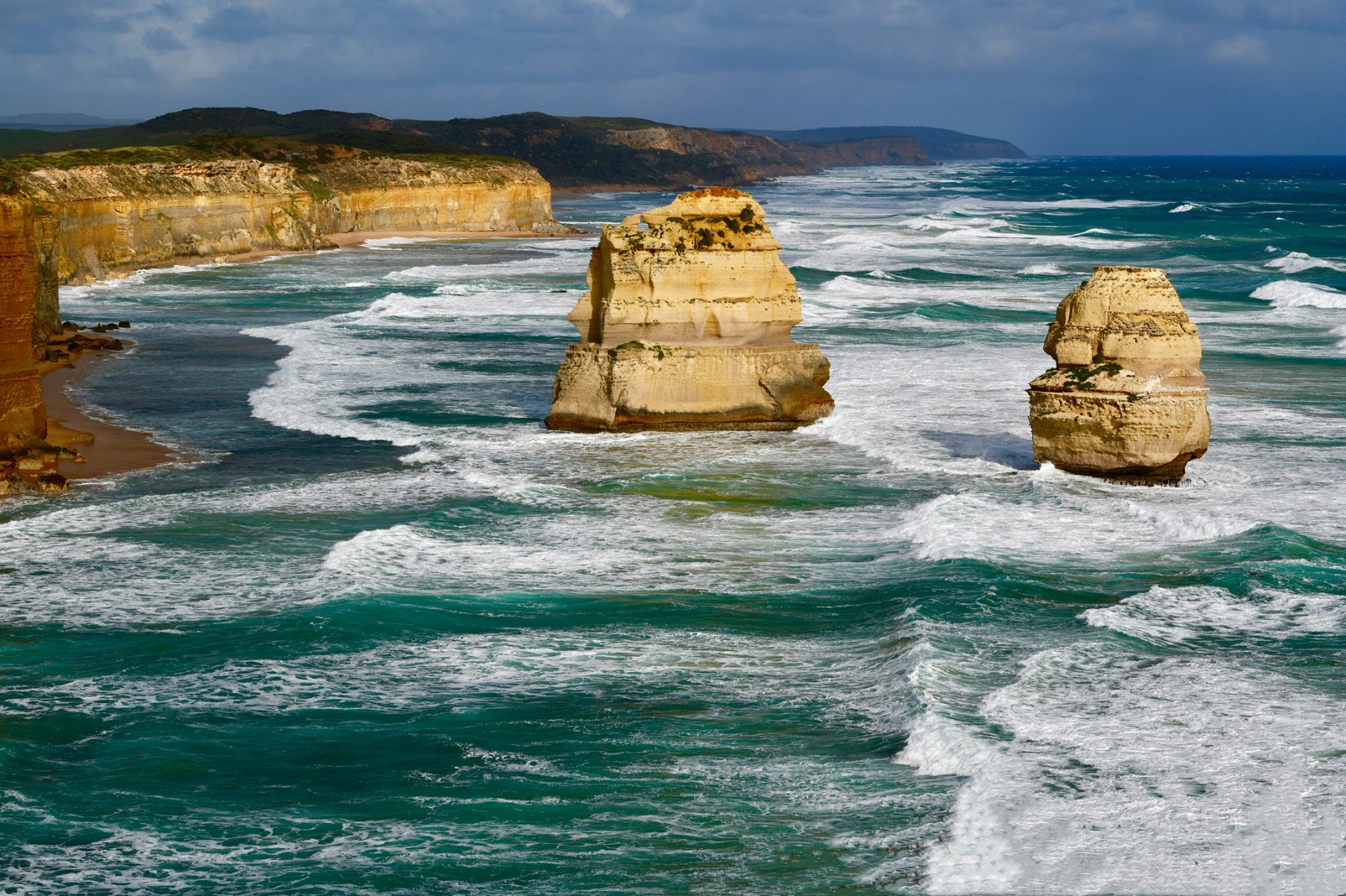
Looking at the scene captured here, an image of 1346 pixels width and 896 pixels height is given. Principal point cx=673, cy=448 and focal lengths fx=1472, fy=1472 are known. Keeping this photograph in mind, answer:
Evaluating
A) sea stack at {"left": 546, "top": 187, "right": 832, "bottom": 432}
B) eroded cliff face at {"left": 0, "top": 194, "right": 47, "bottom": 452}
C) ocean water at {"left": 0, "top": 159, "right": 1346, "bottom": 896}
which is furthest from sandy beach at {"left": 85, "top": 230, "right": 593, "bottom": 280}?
sea stack at {"left": 546, "top": 187, "right": 832, "bottom": 432}

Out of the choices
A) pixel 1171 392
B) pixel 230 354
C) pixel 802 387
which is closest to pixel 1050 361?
pixel 802 387

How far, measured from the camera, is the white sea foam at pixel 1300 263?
5528cm

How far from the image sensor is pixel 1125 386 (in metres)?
17.8

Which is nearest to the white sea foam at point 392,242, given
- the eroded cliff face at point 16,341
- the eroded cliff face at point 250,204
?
the eroded cliff face at point 250,204

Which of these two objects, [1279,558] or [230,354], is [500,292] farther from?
[1279,558]

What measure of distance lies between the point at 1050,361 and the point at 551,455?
43.0 feet

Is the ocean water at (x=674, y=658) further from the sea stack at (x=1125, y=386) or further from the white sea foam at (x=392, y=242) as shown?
the white sea foam at (x=392, y=242)

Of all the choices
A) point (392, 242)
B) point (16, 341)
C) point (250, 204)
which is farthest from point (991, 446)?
point (392, 242)

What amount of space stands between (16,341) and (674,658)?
12.3 meters

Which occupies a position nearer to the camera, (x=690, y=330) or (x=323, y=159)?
(x=690, y=330)

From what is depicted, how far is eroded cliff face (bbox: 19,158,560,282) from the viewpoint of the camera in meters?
52.6

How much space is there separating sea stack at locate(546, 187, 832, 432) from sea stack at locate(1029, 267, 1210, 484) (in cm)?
489

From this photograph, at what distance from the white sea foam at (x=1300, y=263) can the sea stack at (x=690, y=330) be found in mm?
38741

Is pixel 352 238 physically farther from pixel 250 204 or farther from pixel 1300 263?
pixel 1300 263
